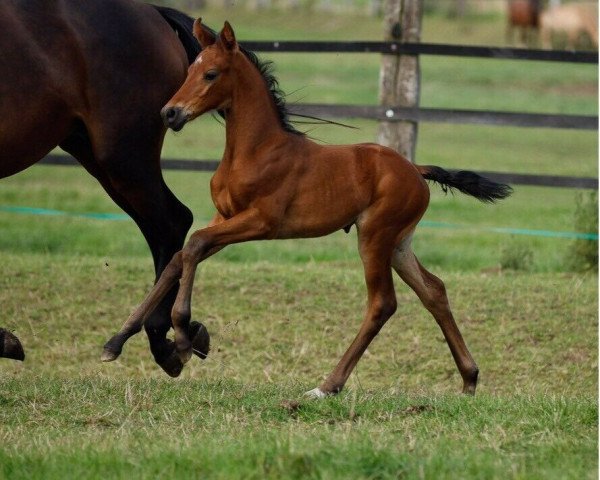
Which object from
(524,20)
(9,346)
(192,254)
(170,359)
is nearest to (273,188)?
(192,254)

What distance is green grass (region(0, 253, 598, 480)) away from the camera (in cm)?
448

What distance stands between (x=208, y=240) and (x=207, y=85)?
0.69 metres

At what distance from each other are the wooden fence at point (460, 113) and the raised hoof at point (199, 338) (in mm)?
4121

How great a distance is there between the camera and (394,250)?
20.7 feet

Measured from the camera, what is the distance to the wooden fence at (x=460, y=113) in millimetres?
10414

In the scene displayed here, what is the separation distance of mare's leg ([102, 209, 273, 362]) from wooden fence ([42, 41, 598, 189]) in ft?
15.1

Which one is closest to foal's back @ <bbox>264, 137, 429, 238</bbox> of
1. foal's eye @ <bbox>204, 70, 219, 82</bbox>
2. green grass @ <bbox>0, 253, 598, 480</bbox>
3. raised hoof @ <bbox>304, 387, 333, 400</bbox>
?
foal's eye @ <bbox>204, 70, 219, 82</bbox>

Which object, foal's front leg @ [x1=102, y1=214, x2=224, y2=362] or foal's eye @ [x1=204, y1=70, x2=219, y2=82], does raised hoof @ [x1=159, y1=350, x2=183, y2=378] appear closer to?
foal's front leg @ [x1=102, y1=214, x2=224, y2=362]

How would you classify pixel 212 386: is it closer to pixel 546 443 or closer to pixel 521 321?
pixel 546 443

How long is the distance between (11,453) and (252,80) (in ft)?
7.07

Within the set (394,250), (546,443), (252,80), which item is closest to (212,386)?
(394,250)

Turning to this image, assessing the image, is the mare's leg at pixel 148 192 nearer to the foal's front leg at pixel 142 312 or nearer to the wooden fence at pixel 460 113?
the foal's front leg at pixel 142 312

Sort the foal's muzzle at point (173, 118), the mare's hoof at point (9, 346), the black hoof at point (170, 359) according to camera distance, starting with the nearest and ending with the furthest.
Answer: the foal's muzzle at point (173, 118) < the mare's hoof at point (9, 346) < the black hoof at point (170, 359)

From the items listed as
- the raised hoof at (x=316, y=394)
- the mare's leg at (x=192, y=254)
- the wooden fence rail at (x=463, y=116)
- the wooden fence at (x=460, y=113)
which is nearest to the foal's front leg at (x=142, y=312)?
the mare's leg at (x=192, y=254)
